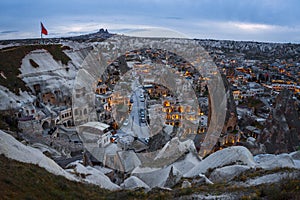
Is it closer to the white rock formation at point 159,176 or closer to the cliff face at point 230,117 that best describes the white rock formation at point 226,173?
the white rock formation at point 159,176

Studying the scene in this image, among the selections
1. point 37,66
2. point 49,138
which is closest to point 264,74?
point 37,66

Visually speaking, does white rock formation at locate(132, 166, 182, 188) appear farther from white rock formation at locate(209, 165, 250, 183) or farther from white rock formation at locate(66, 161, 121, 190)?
white rock formation at locate(66, 161, 121, 190)

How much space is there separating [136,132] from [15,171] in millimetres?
16173

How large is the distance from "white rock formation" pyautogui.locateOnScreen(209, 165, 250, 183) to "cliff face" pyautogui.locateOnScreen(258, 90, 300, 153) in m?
8.94

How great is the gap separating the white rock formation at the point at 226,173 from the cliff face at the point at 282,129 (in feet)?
29.3

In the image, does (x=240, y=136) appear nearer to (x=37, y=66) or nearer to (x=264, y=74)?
(x=37, y=66)

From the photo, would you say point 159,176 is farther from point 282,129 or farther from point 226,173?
point 282,129

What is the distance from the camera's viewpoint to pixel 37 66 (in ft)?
134

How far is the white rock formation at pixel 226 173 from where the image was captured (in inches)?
412

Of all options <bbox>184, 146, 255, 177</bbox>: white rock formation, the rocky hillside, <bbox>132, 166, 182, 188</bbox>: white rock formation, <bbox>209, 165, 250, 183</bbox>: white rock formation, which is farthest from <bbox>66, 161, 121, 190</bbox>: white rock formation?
<bbox>209, 165, 250, 183</bbox>: white rock formation

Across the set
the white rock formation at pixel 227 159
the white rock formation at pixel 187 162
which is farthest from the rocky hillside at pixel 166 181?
the white rock formation at pixel 187 162

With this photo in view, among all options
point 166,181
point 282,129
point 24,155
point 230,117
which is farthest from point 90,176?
point 230,117

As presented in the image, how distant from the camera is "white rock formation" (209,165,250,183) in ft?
34.4

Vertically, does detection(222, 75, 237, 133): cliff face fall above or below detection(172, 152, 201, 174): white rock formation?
above
